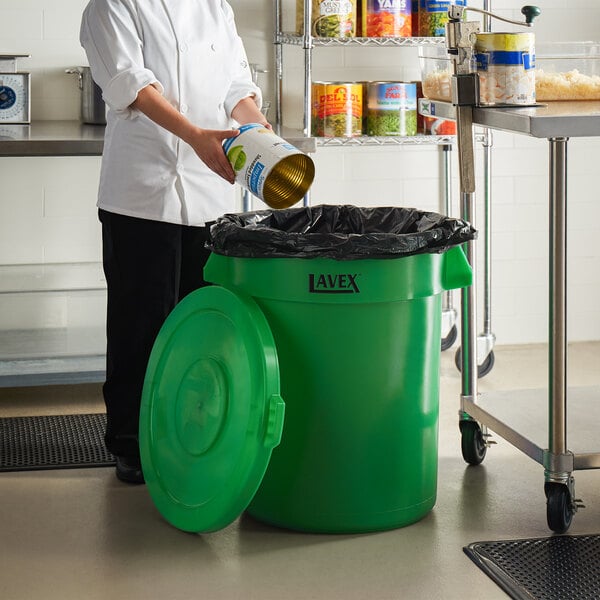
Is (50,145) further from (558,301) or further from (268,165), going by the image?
(558,301)

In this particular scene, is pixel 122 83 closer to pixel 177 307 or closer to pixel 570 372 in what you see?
pixel 177 307

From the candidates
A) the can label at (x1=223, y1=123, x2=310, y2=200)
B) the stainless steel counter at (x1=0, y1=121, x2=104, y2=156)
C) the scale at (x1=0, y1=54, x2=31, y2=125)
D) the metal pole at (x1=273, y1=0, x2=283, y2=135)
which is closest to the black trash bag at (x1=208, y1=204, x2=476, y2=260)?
the can label at (x1=223, y1=123, x2=310, y2=200)

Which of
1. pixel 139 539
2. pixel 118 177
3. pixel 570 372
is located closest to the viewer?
pixel 139 539

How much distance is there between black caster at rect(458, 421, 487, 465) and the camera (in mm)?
2998

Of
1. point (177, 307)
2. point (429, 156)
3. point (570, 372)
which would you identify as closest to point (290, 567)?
point (177, 307)

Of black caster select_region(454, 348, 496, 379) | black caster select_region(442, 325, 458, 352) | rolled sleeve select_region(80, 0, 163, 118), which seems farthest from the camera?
black caster select_region(442, 325, 458, 352)

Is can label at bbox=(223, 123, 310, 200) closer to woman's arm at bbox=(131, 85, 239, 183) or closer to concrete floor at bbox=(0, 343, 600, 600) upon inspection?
woman's arm at bbox=(131, 85, 239, 183)

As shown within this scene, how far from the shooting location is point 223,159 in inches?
100

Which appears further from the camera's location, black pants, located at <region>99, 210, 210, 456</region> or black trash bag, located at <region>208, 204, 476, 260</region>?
black pants, located at <region>99, 210, 210, 456</region>

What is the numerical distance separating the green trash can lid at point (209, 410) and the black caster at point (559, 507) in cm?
67

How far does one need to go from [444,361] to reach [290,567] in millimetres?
1993

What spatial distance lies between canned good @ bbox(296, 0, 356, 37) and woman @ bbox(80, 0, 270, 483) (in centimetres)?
98

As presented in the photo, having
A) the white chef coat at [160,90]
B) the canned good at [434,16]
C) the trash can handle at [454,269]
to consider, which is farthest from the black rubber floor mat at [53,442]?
the canned good at [434,16]

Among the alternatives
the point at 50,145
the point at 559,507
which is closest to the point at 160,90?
the point at 50,145
